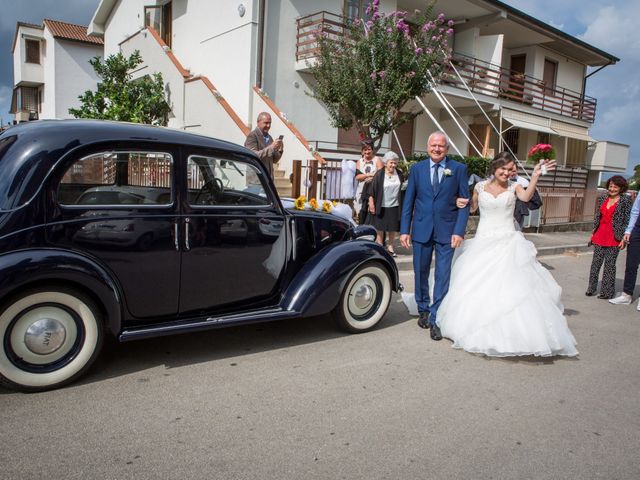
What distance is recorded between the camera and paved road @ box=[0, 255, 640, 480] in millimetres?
2867

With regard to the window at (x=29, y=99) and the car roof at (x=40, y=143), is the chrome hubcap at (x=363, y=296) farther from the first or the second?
the window at (x=29, y=99)

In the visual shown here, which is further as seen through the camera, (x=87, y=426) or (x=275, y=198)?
(x=275, y=198)

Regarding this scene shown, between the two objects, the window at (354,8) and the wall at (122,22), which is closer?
the window at (354,8)

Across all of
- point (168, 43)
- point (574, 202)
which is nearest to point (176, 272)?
point (574, 202)

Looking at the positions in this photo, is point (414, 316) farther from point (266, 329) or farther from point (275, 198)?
point (275, 198)

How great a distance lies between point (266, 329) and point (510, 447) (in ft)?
8.96

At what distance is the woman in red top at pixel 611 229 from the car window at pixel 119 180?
637cm

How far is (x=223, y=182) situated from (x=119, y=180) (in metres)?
0.82

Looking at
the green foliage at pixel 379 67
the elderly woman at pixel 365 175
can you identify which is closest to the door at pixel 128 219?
the elderly woman at pixel 365 175

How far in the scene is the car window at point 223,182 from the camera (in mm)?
4250

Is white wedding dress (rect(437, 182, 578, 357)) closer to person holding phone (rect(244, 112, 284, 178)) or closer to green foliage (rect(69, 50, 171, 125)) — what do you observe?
person holding phone (rect(244, 112, 284, 178))

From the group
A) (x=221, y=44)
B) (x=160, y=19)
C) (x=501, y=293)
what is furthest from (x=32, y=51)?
(x=501, y=293)

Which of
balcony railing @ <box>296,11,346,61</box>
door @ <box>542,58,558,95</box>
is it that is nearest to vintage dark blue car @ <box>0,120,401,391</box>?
balcony railing @ <box>296,11,346,61</box>

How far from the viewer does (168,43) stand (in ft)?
67.8
